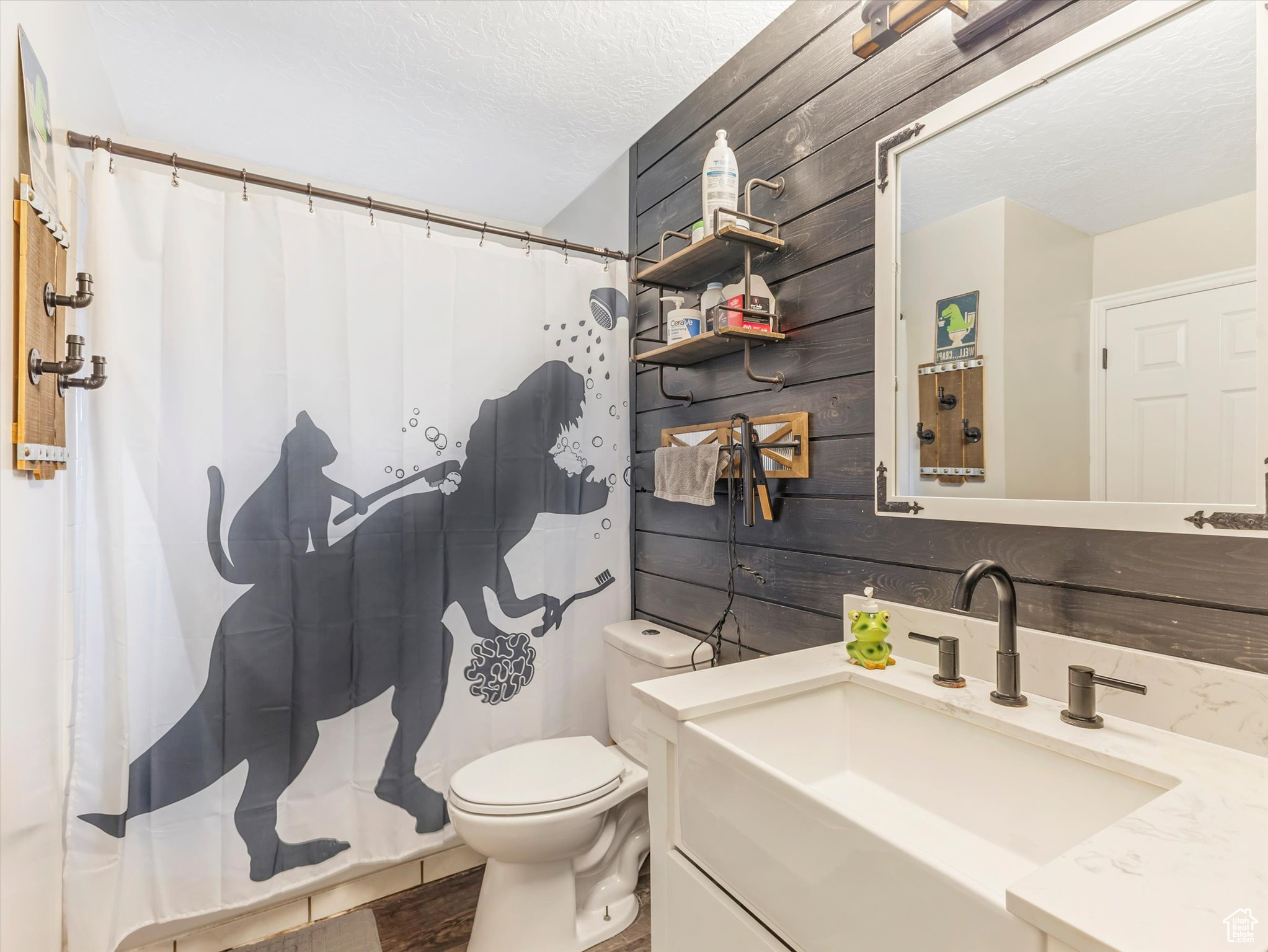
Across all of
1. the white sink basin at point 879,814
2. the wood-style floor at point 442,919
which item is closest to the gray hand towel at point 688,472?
the white sink basin at point 879,814

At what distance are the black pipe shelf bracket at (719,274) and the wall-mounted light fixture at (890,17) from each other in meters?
0.35

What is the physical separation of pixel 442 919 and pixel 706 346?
1719mm

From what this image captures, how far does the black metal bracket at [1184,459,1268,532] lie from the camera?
79 centimetres

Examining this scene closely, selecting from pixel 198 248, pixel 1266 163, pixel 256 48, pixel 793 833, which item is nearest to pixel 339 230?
pixel 198 248

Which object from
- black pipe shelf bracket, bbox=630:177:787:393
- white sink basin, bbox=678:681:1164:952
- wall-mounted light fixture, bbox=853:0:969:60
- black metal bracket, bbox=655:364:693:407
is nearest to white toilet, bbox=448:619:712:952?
white sink basin, bbox=678:681:1164:952

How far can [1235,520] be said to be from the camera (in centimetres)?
81

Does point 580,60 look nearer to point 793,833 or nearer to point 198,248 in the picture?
point 198,248

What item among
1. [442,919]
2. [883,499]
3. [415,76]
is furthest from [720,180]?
[442,919]

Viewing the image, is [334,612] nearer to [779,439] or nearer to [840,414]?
[779,439]

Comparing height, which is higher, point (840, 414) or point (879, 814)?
point (840, 414)

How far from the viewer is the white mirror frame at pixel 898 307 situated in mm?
796

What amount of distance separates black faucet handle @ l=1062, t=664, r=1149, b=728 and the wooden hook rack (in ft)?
2.21

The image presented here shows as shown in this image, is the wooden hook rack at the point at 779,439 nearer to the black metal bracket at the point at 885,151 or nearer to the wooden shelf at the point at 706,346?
Answer: the wooden shelf at the point at 706,346

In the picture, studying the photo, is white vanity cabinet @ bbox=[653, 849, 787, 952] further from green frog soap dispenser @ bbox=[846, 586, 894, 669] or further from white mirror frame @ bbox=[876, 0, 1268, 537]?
white mirror frame @ bbox=[876, 0, 1268, 537]
